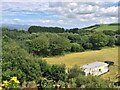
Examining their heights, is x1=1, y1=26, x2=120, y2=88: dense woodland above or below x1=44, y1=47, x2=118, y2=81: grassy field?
above

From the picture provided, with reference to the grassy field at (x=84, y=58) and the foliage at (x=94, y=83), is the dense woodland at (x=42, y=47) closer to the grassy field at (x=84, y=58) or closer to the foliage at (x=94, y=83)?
the grassy field at (x=84, y=58)

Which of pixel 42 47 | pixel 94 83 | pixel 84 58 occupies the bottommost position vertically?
Result: pixel 84 58

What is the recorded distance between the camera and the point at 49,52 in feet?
69.7

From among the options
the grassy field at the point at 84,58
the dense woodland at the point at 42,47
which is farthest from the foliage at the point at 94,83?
the grassy field at the point at 84,58

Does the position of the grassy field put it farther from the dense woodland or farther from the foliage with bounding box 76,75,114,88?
the foliage with bounding box 76,75,114,88

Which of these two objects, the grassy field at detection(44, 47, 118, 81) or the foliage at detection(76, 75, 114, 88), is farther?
the grassy field at detection(44, 47, 118, 81)

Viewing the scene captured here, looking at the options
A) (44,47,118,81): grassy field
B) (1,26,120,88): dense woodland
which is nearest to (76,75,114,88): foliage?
(1,26,120,88): dense woodland

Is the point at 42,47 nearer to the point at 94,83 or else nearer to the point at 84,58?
the point at 84,58

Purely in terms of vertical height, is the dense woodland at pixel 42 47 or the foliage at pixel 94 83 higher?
the foliage at pixel 94 83

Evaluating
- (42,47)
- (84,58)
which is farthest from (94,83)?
(42,47)

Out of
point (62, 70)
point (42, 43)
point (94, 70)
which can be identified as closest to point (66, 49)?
point (42, 43)

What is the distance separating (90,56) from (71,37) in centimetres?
487

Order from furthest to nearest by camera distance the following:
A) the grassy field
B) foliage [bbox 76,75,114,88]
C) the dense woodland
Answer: the grassy field < the dense woodland < foliage [bbox 76,75,114,88]

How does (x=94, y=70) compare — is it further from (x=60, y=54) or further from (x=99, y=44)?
(x=99, y=44)
